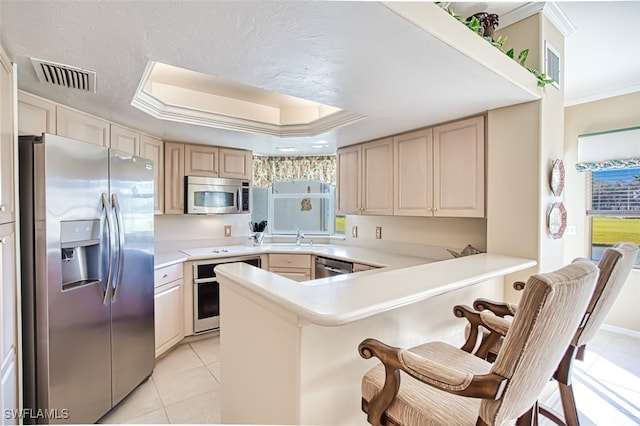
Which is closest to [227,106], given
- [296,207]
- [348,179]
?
[348,179]

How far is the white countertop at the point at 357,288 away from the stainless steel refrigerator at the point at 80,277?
876 mm

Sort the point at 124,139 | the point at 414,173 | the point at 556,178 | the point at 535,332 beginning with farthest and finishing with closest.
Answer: the point at 414,173 < the point at 124,139 < the point at 556,178 < the point at 535,332

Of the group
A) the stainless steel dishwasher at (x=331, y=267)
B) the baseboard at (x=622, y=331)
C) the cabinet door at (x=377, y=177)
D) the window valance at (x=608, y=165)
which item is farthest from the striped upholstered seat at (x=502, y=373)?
the baseboard at (x=622, y=331)

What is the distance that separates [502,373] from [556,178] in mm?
1812

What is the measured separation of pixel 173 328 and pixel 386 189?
2.51 meters

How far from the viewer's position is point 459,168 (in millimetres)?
2465

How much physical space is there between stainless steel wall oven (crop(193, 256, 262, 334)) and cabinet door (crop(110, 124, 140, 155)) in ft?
4.17

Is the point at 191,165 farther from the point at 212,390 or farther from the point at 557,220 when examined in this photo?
the point at 557,220

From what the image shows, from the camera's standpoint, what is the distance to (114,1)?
105 cm

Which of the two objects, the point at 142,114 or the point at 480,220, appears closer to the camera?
the point at 142,114

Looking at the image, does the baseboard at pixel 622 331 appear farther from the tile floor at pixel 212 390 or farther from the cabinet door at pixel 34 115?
the cabinet door at pixel 34 115

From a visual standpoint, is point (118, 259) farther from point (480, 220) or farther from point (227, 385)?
point (480, 220)

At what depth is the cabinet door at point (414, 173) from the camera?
2693mm

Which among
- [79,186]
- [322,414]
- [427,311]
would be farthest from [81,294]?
[427,311]
